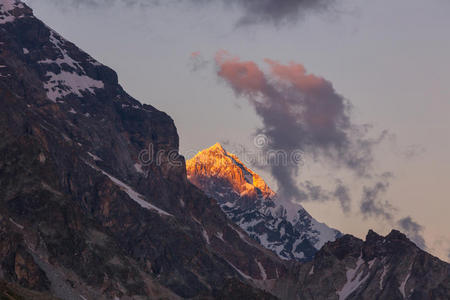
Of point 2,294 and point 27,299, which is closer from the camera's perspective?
point 2,294

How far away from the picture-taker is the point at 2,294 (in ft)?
609

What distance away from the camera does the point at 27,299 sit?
199500 mm

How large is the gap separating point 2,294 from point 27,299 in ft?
47.6
